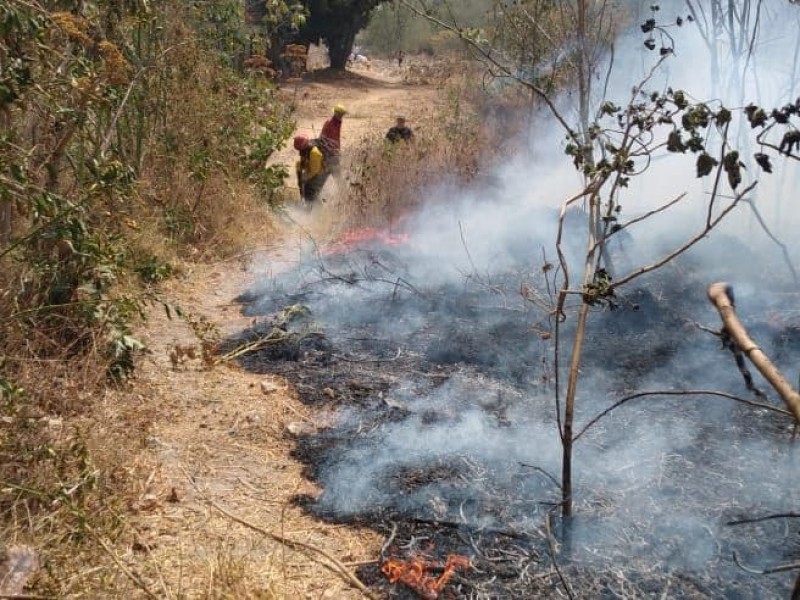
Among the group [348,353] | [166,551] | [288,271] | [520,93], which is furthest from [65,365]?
[520,93]

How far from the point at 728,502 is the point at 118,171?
3149 mm

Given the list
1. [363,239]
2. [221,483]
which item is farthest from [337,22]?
[221,483]

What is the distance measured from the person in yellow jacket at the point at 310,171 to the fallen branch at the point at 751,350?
7430 mm

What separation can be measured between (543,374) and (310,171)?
5017 millimetres

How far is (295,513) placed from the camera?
3273 millimetres

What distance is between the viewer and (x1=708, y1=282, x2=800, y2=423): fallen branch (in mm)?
1152

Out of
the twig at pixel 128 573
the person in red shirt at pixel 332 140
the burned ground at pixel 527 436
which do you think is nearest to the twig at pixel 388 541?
the burned ground at pixel 527 436

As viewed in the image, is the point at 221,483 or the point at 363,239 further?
the point at 363,239

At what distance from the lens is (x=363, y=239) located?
696 cm

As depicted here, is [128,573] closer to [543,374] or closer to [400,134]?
[543,374]

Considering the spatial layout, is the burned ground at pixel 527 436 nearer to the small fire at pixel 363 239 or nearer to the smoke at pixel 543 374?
the smoke at pixel 543 374

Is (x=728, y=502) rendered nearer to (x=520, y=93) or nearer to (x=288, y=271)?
(x=288, y=271)

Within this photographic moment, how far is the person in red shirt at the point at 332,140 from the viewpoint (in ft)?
28.8

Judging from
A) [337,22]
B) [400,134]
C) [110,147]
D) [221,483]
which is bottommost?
[221,483]
